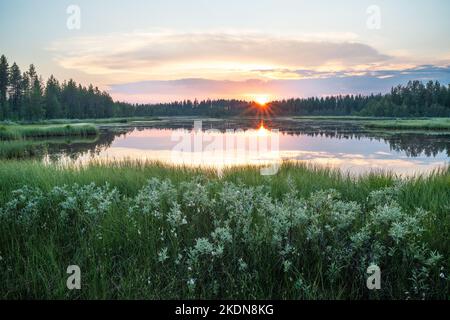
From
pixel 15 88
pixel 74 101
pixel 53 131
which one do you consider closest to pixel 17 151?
pixel 53 131

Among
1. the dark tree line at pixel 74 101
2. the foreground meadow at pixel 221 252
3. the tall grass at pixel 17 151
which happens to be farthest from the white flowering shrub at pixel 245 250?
the dark tree line at pixel 74 101

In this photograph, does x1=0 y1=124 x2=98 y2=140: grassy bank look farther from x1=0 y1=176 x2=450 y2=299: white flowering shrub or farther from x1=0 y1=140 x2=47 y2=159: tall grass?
x1=0 y1=176 x2=450 y2=299: white flowering shrub

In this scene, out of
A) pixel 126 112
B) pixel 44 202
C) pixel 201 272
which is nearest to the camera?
pixel 201 272

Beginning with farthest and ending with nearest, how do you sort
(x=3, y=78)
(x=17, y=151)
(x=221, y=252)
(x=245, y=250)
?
(x=3, y=78)
(x=17, y=151)
(x=245, y=250)
(x=221, y=252)

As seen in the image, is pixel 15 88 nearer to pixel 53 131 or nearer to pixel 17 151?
pixel 53 131

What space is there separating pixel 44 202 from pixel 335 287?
212 inches

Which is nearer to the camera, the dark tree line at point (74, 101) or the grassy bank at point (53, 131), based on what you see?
the grassy bank at point (53, 131)

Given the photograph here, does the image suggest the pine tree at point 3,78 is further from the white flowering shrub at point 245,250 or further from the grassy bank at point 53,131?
the white flowering shrub at point 245,250

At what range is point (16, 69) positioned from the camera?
98500 millimetres

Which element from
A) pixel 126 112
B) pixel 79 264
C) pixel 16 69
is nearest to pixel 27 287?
pixel 79 264

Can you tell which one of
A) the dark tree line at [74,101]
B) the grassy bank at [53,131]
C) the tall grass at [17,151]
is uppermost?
the dark tree line at [74,101]

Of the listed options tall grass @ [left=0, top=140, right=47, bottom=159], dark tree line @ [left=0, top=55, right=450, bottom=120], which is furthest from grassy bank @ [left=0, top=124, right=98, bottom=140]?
dark tree line @ [left=0, top=55, right=450, bottom=120]
